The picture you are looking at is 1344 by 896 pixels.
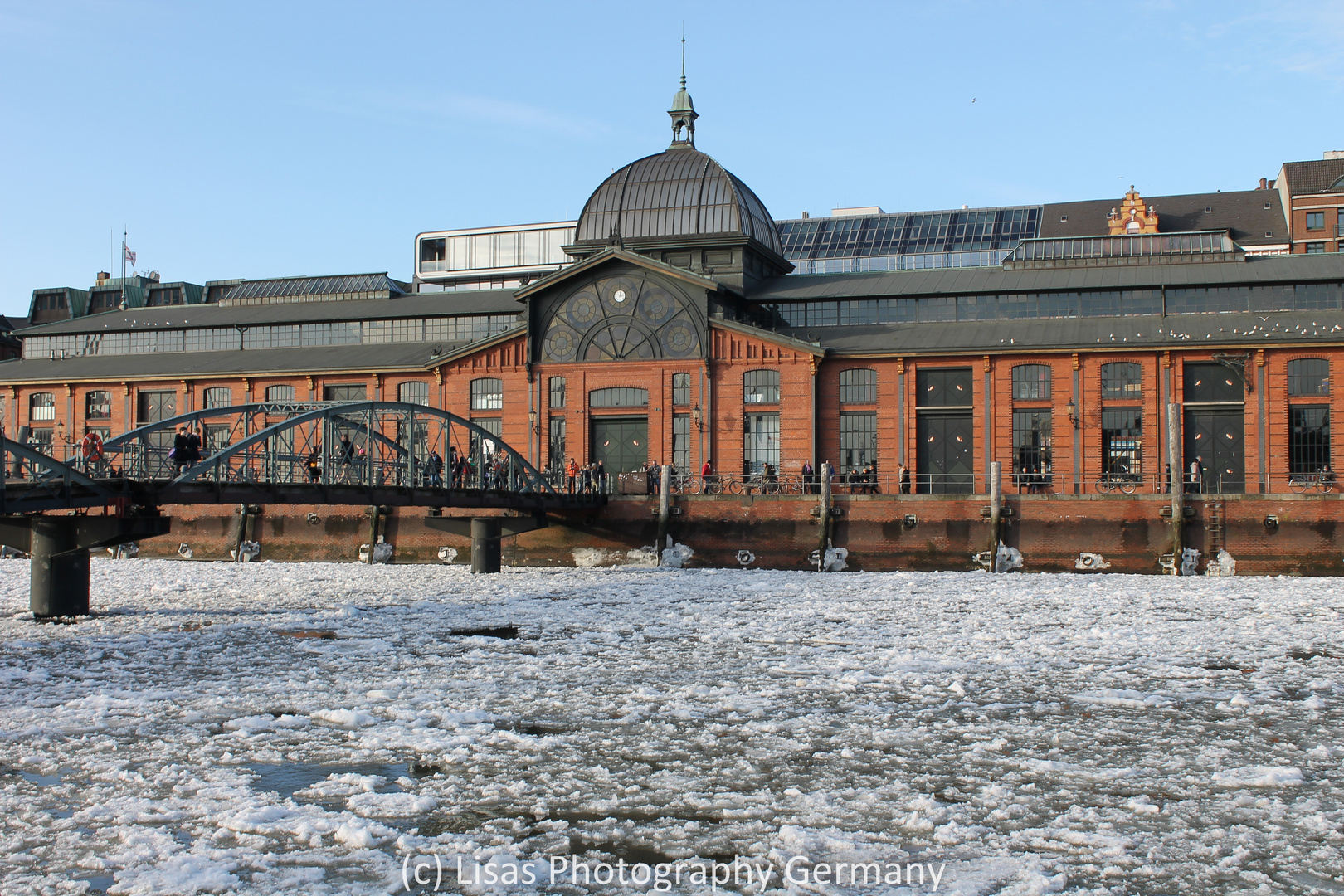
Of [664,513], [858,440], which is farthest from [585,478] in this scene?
[858,440]

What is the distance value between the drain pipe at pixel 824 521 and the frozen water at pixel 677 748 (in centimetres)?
1155

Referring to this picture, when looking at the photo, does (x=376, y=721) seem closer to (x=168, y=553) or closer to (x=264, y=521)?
(x=264, y=521)

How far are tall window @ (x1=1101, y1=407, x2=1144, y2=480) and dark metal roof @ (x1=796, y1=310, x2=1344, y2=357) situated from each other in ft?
6.84

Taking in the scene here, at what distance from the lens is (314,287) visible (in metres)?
54.2

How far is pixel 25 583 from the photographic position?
97.6 feet

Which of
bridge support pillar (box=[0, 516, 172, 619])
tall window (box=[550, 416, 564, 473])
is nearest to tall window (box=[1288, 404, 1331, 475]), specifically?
tall window (box=[550, 416, 564, 473])

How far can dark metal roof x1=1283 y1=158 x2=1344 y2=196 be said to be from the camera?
217ft

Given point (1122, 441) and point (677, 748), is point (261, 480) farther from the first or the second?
point (1122, 441)

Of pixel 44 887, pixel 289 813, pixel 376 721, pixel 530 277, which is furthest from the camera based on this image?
pixel 530 277

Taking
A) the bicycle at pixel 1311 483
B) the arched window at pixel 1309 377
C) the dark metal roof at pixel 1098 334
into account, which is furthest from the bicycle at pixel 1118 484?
the arched window at pixel 1309 377

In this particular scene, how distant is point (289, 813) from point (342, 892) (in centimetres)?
176

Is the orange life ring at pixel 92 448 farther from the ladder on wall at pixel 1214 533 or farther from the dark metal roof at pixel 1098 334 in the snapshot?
the ladder on wall at pixel 1214 533

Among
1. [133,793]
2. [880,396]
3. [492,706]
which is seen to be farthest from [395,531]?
[133,793]

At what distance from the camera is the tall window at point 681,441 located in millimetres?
40344
